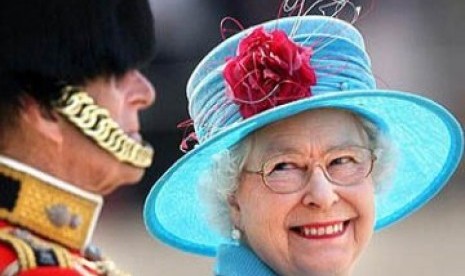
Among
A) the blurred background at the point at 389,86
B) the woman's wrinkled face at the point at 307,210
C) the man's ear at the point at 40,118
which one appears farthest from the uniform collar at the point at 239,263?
the blurred background at the point at 389,86

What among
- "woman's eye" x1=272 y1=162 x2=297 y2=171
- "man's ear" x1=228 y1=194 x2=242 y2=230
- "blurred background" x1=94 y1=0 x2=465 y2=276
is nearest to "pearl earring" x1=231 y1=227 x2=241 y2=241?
"man's ear" x1=228 y1=194 x2=242 y2=230

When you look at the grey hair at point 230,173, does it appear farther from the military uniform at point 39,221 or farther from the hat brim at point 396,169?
the military uniform at point 39,221

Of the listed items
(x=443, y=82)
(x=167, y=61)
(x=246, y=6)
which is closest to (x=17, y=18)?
(x=246, y=6)

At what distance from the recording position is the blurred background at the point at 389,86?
522 cm

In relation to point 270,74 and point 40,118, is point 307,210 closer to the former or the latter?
point 270,74

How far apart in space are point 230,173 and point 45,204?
0.68 m

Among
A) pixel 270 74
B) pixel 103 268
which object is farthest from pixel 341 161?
pixel 103 268

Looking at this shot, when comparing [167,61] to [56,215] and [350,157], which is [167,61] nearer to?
[350,157]

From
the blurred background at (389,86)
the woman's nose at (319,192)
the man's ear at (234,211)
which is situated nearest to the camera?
the woman's nose at (319,192)

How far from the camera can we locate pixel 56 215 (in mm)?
1716

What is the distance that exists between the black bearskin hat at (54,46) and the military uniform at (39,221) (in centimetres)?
9

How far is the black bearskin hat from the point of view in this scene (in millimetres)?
1722

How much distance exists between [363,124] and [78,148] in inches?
30.4

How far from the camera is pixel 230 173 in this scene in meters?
2.35
